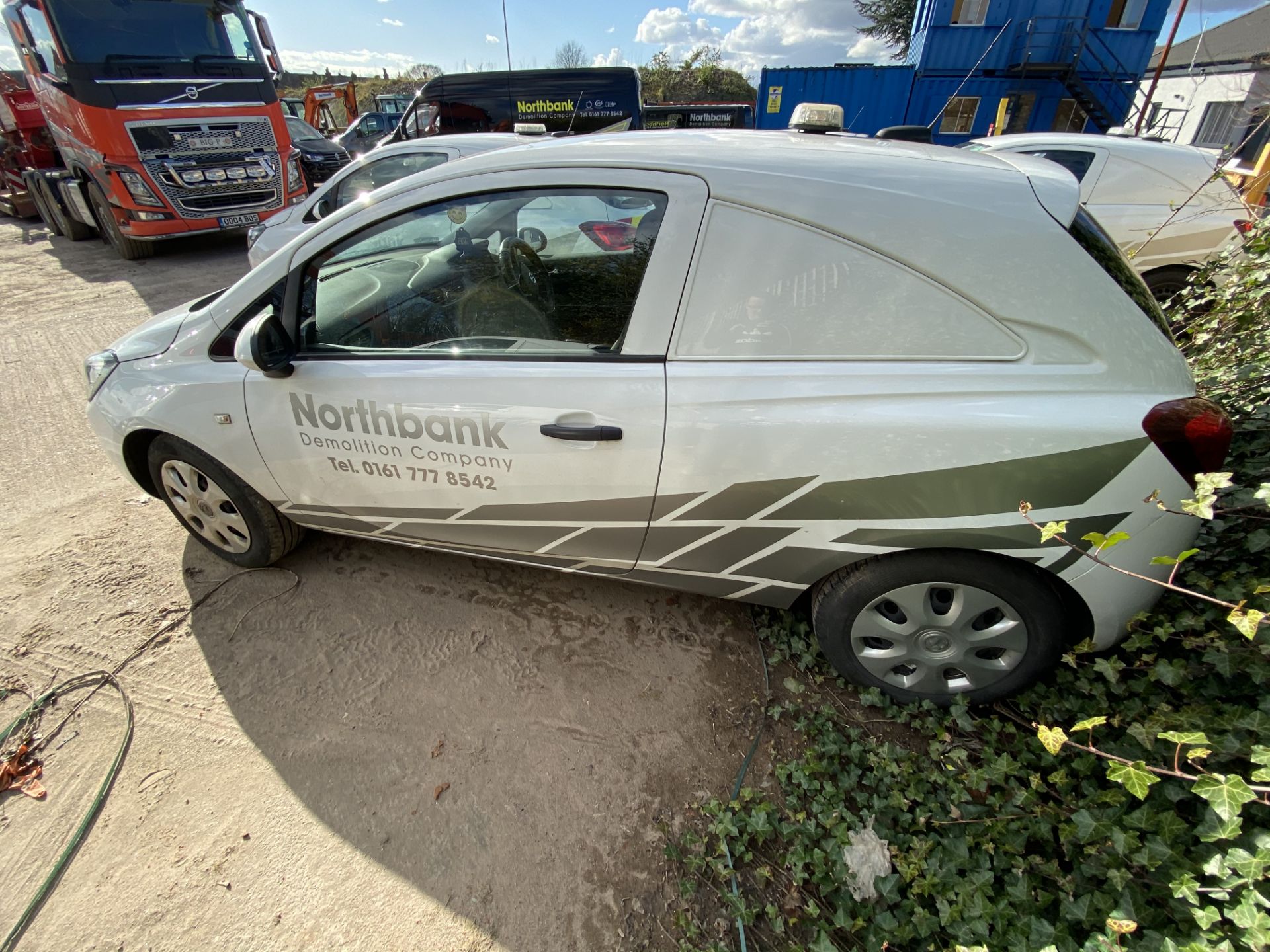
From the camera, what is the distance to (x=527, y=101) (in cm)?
1029

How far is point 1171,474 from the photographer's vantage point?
160 centimetres

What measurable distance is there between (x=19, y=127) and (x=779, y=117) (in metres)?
16.3

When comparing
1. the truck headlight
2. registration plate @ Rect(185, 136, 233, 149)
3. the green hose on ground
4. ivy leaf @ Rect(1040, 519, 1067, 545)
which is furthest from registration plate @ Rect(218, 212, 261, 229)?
ivy leaf @ Rect(1040, 519, 1067, 545)

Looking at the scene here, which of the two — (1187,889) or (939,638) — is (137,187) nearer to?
(939,638)

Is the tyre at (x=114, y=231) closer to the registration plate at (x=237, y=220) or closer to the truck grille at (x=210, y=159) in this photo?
the truck grille at (x=210, y=159)

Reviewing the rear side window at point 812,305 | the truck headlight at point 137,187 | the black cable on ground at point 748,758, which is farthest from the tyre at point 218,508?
the truck headlight at point 137,187

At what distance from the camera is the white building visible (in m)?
17.9

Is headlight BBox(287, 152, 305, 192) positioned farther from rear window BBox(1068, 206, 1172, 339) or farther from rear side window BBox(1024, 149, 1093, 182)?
rear window BBox(1068, 206, 1172, 339)

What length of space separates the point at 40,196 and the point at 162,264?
4.13 metres

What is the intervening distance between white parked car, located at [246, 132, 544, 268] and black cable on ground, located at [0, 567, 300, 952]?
147 inches

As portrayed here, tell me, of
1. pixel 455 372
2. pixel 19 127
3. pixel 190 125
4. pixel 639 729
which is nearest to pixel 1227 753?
pixel 639 729

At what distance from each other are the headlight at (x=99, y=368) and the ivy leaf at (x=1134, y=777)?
3.73 metres

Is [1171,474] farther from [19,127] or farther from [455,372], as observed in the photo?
[19,127]

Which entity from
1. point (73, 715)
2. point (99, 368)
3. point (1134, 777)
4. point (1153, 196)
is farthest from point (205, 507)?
point (1153, 196)
